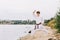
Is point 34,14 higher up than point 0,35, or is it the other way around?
point 34,14

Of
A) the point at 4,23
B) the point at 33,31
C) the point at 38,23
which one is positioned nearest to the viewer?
the point at 38,23

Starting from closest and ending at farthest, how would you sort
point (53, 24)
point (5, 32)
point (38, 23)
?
point (38, 23) → point (5, 32) → point (53, 24)

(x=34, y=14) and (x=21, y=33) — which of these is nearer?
(x=34, y=14)

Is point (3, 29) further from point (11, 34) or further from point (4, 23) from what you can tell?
point (4, 23)

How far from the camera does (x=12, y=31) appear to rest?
625 cm

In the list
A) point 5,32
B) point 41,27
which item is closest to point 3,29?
point 5,32

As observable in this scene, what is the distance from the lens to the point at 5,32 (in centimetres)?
625

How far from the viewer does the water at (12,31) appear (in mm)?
5838

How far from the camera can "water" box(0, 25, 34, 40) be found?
584 centimetres

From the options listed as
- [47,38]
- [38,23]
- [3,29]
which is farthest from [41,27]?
[3,29]

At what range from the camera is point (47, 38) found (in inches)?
215

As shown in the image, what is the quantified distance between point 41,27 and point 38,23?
0.22m

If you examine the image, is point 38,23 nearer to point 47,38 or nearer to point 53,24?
point 47,38

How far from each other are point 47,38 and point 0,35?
1.30 m
